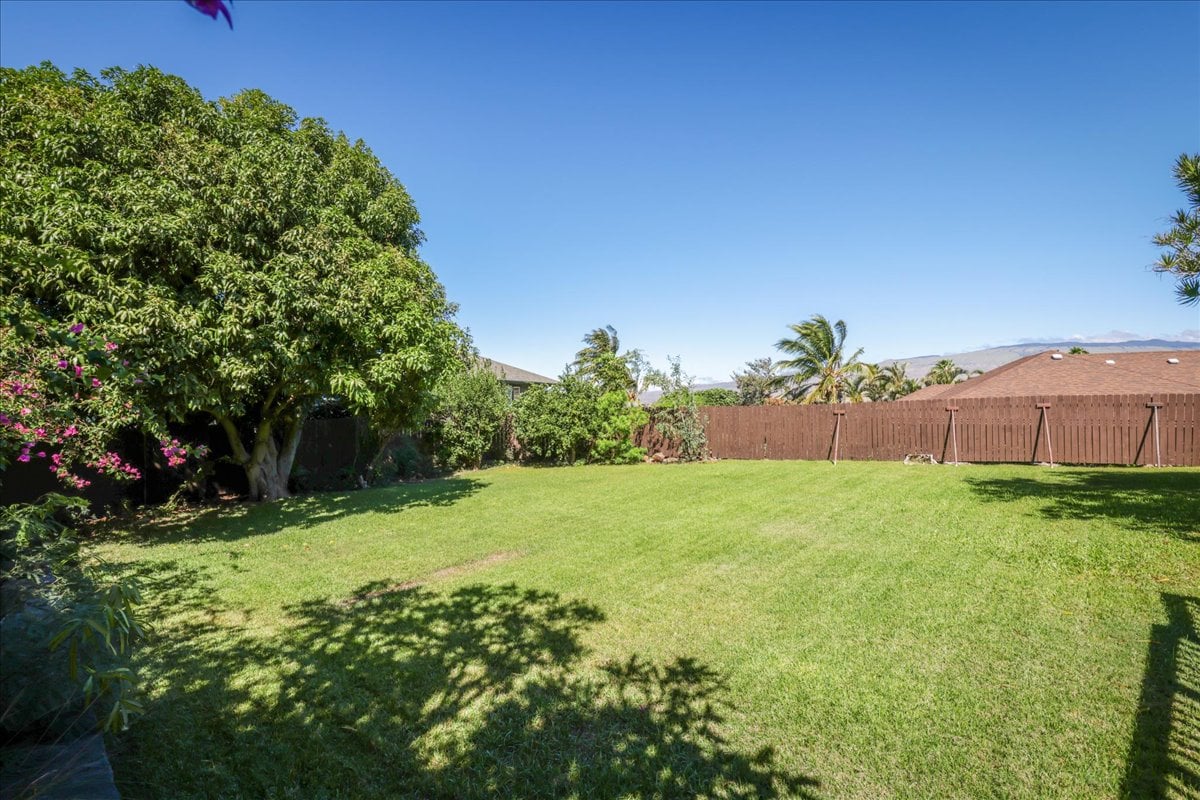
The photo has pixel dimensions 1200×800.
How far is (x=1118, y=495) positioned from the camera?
346 inches

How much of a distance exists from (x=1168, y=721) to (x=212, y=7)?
4602 mm

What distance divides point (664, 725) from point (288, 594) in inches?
154

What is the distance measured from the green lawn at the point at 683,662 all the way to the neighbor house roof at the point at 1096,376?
34.6ft

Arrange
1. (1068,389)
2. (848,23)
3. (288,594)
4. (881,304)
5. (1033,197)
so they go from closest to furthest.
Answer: (288,594), (848,23), (1033,197), (1068,389), (881,304)

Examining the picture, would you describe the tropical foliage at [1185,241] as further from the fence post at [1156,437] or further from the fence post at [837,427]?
the fence post at [837,427]

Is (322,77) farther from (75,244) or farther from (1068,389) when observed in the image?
(1068,389)

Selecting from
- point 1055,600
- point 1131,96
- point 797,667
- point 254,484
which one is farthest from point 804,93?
point 254,484

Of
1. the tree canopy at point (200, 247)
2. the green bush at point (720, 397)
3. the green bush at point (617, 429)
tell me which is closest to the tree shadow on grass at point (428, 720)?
the tree canopy at point (200, 247)

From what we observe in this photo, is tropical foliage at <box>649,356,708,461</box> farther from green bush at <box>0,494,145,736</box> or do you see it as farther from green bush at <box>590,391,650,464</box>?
green bush at <box>0,494,145,736</box>

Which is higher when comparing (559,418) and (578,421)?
(559,418)

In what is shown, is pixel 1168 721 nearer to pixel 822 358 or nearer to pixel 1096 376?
pixel 1096 376

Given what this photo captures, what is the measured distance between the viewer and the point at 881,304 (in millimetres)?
24469

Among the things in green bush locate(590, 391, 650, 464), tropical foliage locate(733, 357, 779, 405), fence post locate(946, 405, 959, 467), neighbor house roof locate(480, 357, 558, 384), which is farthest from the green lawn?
tropical foliage locate(733, 357, 779, 405)

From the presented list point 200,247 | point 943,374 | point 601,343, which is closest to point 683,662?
A: point 200,247
